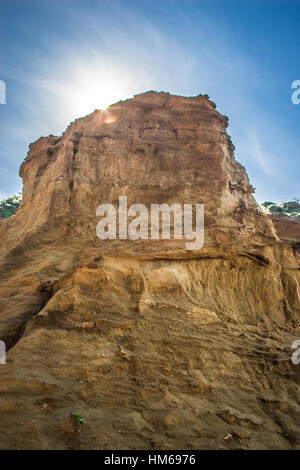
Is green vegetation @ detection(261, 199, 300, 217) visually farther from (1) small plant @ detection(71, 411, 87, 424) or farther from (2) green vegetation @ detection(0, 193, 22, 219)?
(1) small plant @ detection(71, 411, 87, 424)

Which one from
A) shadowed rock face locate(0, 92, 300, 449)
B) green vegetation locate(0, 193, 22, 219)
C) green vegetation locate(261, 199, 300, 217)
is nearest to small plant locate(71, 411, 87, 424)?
shadowed rock face locate(0, 92, 300, 449)

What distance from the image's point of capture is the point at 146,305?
790 cm

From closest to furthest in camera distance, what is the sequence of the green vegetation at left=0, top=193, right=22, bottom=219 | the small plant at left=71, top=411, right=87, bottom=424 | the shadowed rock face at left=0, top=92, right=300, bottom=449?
the small plant at left=71, top=411, right=87, bottom=424 < the shadowed rock face at left=0, top=92, right=300, bottom=449 < the green vegetation at left=0, top=193, right=22, bottom=219

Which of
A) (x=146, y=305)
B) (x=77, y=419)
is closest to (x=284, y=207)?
(x=146, y=305)

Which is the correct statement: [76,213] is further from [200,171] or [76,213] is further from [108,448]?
[108,448]

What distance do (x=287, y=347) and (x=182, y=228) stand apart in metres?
5.15

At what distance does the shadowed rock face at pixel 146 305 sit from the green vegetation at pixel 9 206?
1805 cm

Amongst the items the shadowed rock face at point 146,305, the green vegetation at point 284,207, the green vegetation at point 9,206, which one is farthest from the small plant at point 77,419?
the green vegetation at point 284,207

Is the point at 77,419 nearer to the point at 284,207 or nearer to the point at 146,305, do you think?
the point at 146,305

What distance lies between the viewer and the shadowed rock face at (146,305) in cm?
526

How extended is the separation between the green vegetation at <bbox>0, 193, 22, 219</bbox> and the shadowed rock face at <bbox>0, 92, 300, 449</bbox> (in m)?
18.0

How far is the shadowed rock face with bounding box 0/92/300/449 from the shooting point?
5258mm

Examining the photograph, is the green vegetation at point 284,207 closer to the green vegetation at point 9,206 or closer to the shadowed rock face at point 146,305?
the shadowed rock face at point 146,305

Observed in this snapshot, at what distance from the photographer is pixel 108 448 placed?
444 cm
